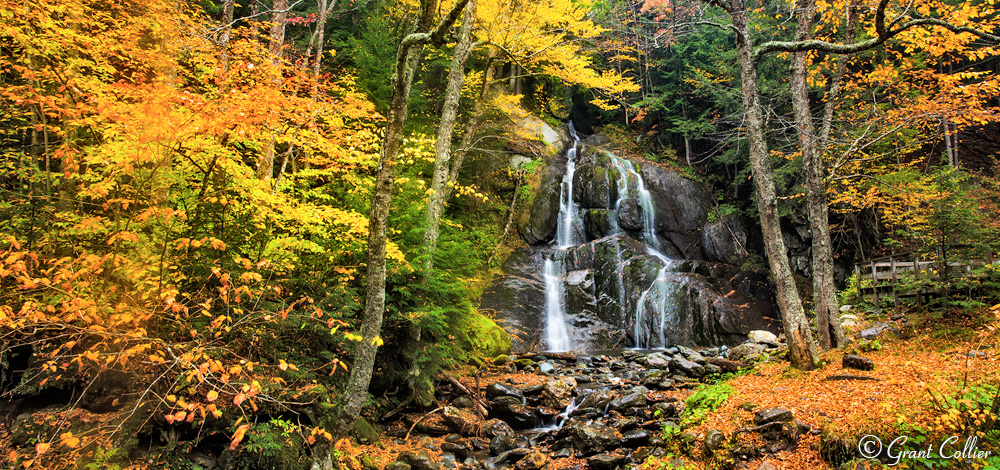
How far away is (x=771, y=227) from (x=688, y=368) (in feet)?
11.7

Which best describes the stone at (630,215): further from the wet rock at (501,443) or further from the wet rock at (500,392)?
the wet rock at (501,443)

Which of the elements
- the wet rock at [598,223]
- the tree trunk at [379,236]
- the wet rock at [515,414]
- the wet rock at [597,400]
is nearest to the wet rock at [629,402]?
the wet rock at [597,400]

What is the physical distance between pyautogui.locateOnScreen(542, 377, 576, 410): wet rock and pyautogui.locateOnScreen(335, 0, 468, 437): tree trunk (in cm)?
400

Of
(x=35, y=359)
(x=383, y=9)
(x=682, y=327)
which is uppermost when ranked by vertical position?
(x=383, y=9)

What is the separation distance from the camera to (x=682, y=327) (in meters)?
13.8

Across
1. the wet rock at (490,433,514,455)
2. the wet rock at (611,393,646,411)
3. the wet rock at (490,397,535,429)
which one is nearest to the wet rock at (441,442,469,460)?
the wet rock at (490,433,514,455)

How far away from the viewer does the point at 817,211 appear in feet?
25.2

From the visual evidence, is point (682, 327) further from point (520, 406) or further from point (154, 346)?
point (154, 346)

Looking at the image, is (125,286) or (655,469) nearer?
(125,286)

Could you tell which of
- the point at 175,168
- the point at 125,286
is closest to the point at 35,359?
the point at 125,286

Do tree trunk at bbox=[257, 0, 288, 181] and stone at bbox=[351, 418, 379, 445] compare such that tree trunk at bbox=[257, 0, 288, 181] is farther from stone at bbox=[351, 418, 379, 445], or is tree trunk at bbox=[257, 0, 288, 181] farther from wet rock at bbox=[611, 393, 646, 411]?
wet rock at bbox=[611, 393, 646, 411]

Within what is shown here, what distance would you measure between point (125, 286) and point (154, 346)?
0.65 m

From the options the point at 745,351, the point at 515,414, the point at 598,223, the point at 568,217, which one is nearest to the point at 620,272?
the point at 598,223

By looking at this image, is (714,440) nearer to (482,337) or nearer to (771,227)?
(771,227)
